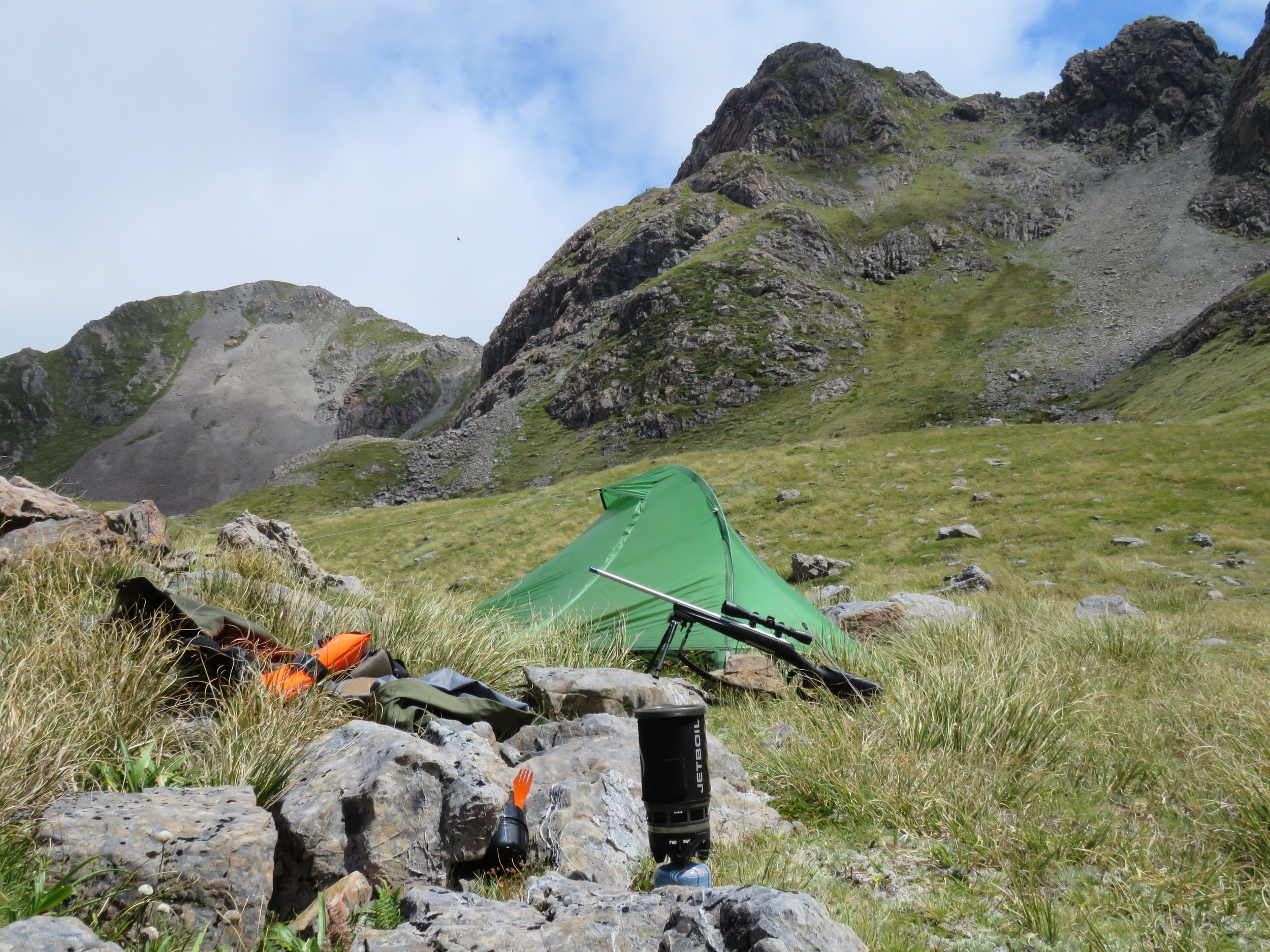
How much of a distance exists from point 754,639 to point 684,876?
439 centimetres

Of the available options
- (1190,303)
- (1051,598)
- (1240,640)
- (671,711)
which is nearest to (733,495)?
(1051,598)

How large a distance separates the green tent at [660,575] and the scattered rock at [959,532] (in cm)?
907

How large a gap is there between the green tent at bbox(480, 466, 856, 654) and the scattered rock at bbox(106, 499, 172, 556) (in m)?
4.32

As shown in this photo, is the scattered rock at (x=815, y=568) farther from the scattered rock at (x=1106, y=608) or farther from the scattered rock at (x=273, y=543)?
the scattered rock at (x=273, y=543)

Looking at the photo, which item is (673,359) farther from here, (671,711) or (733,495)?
(671,711)

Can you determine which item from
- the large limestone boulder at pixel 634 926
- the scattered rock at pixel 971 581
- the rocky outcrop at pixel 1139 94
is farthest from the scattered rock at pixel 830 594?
the rocky outcrop at pixel 1139 94

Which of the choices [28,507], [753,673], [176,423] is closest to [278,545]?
[28,507]

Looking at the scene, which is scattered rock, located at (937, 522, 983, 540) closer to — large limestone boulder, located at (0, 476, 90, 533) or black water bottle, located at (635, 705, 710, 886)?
black water bottle, located at (635, 705, 710, 886)

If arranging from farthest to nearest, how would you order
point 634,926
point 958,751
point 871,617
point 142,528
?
point 871,617 → point 142,528 → point 958,751 → point 634,926

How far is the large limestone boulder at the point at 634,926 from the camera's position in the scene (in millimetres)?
2293

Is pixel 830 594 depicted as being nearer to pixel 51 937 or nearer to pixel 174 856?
pixel 174 856

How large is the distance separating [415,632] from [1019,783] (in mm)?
5560

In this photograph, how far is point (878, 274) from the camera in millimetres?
98188

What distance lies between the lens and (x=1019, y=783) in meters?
4.38
